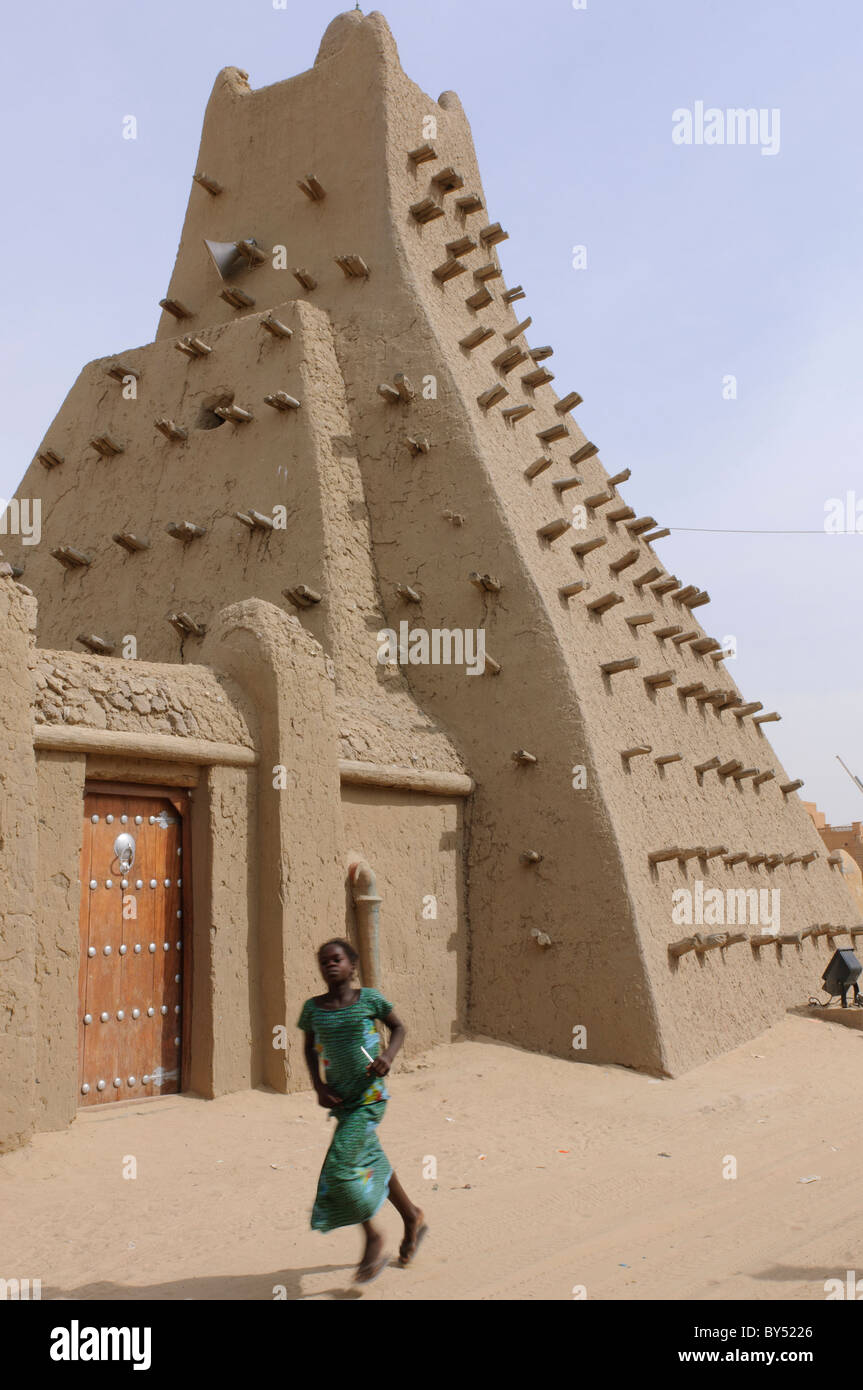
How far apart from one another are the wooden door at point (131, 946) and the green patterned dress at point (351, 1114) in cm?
297

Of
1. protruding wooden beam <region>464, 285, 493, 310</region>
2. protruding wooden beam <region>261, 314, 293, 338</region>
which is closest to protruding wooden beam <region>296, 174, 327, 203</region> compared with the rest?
protruding wooden beam <region>464, 285, 493, 310</region>

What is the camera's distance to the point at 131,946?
752cm

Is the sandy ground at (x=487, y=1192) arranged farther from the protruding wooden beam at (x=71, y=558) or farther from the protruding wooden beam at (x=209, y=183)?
the protruding wooden beam at (x=209, y=183)

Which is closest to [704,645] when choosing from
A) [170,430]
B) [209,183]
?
[170,430]

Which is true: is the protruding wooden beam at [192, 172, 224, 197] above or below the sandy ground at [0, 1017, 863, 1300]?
above

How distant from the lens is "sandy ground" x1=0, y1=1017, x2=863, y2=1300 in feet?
15.6

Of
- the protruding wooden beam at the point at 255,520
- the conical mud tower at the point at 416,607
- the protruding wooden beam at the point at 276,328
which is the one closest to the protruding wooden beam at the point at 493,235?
the conical mud tower at the point at 416,607

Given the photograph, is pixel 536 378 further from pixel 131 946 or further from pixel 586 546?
pixel 131 946

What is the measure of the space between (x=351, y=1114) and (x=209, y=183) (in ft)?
41.2

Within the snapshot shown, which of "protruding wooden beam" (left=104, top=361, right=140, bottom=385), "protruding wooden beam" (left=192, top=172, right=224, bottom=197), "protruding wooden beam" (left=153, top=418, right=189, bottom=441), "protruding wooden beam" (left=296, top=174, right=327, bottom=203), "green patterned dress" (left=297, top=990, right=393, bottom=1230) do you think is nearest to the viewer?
"green patterned dress" (left=297, top=990, right=393, bottom=1230)

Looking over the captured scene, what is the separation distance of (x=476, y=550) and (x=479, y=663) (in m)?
1.09

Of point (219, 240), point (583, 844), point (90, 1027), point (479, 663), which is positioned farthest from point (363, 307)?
point (90, 1027)

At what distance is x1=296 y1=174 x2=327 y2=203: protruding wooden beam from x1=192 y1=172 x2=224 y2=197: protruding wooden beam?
1.52 meters

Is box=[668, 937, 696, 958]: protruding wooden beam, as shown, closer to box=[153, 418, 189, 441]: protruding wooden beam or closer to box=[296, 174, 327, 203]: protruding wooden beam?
box=[153, 418, 189, 441]: protruding wooden beam
